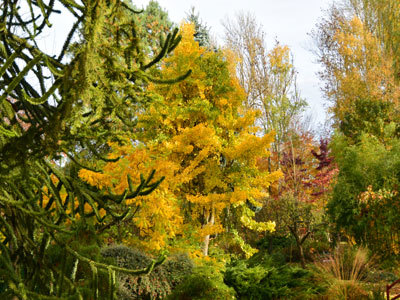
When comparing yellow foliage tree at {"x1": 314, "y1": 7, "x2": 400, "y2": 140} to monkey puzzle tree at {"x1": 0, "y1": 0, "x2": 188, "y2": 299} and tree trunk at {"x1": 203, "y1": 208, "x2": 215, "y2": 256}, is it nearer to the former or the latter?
tree trunk at {"x1": 203, "y1": 208, "x2": 215, "y2": 256}

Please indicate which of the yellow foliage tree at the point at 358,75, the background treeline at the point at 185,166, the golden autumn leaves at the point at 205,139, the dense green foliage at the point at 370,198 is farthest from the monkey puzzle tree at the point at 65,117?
the yellow foliage tree at the point at 358,75

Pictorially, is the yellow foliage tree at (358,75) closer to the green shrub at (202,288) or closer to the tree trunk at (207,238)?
the tree trunk at (207,238)

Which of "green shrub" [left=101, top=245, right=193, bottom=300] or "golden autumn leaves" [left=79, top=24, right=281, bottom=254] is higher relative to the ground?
"golden autumn leaves" [left=79, top=24, right=281, bottom=254]

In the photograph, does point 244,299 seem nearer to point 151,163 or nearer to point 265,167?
A: point 151,163

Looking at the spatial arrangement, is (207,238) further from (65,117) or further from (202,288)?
(65,117)

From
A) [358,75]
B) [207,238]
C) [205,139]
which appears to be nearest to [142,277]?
[205,139]

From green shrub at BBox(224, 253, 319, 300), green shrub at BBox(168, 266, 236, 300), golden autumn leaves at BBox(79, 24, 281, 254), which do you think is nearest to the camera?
green shrub at BBox(168, 266, 236, 300)

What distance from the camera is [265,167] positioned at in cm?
1670

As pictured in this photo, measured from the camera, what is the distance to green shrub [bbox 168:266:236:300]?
5934 mm

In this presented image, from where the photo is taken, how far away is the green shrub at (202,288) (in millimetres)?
5934

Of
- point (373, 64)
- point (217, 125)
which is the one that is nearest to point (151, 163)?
point (217, 125)

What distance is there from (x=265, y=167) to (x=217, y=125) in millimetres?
7832

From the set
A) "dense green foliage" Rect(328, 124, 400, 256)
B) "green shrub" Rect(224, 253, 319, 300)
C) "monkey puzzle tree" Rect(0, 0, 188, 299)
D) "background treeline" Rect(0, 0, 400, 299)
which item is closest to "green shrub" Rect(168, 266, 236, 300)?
"background treeline" Rect(0, 0, 400, 299)

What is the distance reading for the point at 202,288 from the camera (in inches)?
243
